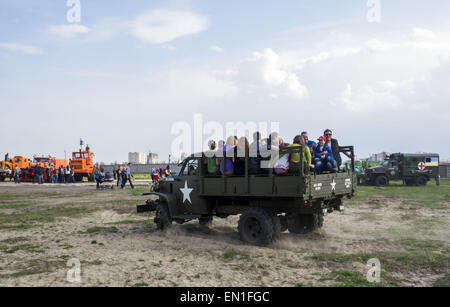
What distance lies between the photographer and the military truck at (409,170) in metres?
27.3

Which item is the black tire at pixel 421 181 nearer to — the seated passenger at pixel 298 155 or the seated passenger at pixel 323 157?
the seated passenger at pixel 323 157

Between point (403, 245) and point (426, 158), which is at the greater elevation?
point (426, 158)

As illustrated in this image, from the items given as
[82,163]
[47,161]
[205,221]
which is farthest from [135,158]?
[205,221]

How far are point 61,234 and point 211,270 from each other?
5154 millimetres

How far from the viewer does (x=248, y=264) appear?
6516 millimetres

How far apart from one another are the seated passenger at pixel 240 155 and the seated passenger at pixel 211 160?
50cm

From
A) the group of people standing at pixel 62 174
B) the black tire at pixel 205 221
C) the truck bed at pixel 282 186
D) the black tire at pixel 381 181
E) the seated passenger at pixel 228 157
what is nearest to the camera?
the truck bed at pixel 282 186

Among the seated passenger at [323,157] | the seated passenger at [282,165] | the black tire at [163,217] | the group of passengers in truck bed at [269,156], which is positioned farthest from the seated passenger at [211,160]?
the seated passenger at [323,157]

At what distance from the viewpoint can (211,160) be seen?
8.98 metres

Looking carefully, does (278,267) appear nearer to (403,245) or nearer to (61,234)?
(403,245)
